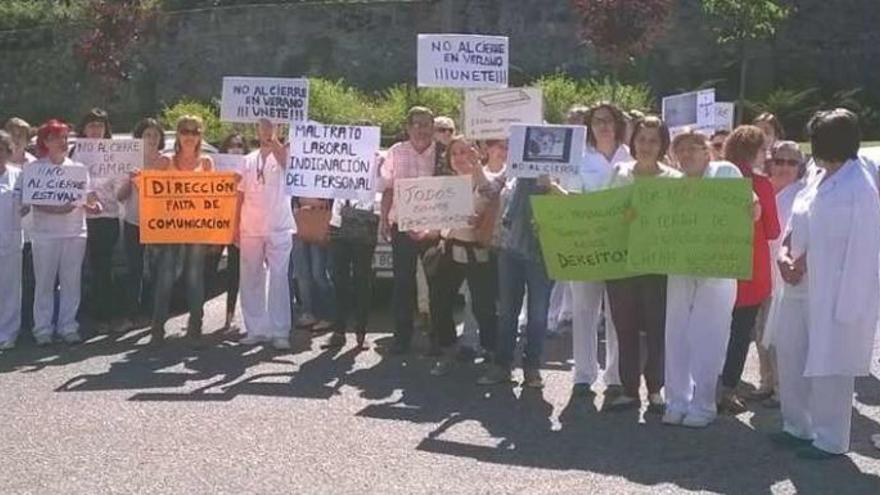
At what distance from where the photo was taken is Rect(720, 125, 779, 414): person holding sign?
7930mm

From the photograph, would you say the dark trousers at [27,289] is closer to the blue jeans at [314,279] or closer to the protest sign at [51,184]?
the protest sign at [51,184]

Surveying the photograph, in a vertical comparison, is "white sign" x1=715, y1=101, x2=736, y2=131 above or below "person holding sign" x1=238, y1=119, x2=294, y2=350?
above

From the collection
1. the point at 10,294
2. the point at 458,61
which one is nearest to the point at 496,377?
the point at 458,61

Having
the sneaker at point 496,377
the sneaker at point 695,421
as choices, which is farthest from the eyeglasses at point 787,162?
the sneaker at point 496,377

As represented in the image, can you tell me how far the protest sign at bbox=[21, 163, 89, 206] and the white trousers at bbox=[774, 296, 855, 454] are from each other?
5.55m

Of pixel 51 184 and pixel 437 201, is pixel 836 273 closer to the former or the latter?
pixel 437 201

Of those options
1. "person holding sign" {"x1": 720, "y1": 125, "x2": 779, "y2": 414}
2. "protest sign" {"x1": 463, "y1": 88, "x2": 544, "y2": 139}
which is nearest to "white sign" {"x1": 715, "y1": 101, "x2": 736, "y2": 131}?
→ "protest sign" {"x1": 463, "y1": 88, "x2": 544, "y2": 139}

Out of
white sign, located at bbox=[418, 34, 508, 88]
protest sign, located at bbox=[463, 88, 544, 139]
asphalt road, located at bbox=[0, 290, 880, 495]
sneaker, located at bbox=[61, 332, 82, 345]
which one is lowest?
asphalt road, located at bbox=[0, 290, 880, 495]

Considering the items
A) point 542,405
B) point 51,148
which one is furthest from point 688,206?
point 51,148

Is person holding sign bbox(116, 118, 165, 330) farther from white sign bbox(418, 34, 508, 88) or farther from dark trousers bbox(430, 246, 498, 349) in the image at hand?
dark trousers bbox(430, 246, 498, 349)

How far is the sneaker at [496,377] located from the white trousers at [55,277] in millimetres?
3495

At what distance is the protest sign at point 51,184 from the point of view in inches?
397

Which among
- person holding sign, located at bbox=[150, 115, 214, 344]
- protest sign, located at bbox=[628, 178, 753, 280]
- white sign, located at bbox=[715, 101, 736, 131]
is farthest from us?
white sign, located at bbox=[715, 101, 736, 131]

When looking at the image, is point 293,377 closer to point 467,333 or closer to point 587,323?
point 467,333
